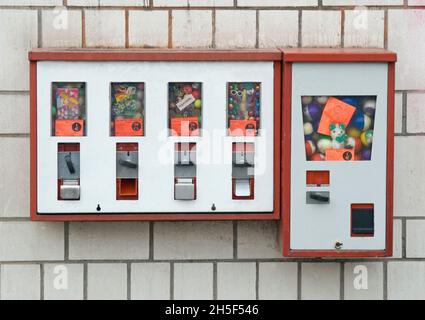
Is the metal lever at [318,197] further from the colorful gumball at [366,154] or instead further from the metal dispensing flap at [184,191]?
the metal dispensing flap at [184,191]

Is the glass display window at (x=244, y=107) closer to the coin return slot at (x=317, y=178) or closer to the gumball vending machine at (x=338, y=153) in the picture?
the gumball vending machine at (x=338, y=153)

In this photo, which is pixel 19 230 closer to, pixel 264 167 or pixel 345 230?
pixel 264 167

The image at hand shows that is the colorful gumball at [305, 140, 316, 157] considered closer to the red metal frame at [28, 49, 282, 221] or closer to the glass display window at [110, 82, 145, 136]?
the red metal frame at [28, 49, 282, 221]

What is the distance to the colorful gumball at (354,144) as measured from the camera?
4.07 meters

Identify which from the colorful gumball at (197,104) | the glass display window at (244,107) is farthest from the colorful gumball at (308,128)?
the colorful gumball at (197,104)

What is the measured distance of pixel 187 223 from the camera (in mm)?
4410

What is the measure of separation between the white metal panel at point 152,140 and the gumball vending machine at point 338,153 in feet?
0.50

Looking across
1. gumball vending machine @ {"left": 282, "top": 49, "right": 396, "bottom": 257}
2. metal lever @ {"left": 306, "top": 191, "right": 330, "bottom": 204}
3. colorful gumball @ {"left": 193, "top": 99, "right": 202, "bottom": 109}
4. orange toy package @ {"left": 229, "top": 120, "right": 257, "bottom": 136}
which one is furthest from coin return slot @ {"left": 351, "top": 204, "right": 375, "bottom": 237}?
colorful gumball @ {"left": 193, "top": 99, "right": 202, "bottom": 109}

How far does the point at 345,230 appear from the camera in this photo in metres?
4.10

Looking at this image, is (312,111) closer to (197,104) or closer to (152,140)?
(197,104)

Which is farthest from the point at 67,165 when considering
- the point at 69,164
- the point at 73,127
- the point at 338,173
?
the point at 338,173

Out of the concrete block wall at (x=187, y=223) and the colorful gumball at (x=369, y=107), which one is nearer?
the colorful gumball at (x=369, y=107)

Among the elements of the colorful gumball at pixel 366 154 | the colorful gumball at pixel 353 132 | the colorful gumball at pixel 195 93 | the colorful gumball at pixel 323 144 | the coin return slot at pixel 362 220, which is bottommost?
the coin return slot at pixel 362 220

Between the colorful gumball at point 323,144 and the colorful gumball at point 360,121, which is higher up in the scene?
the colorful gumball at point 360,121
